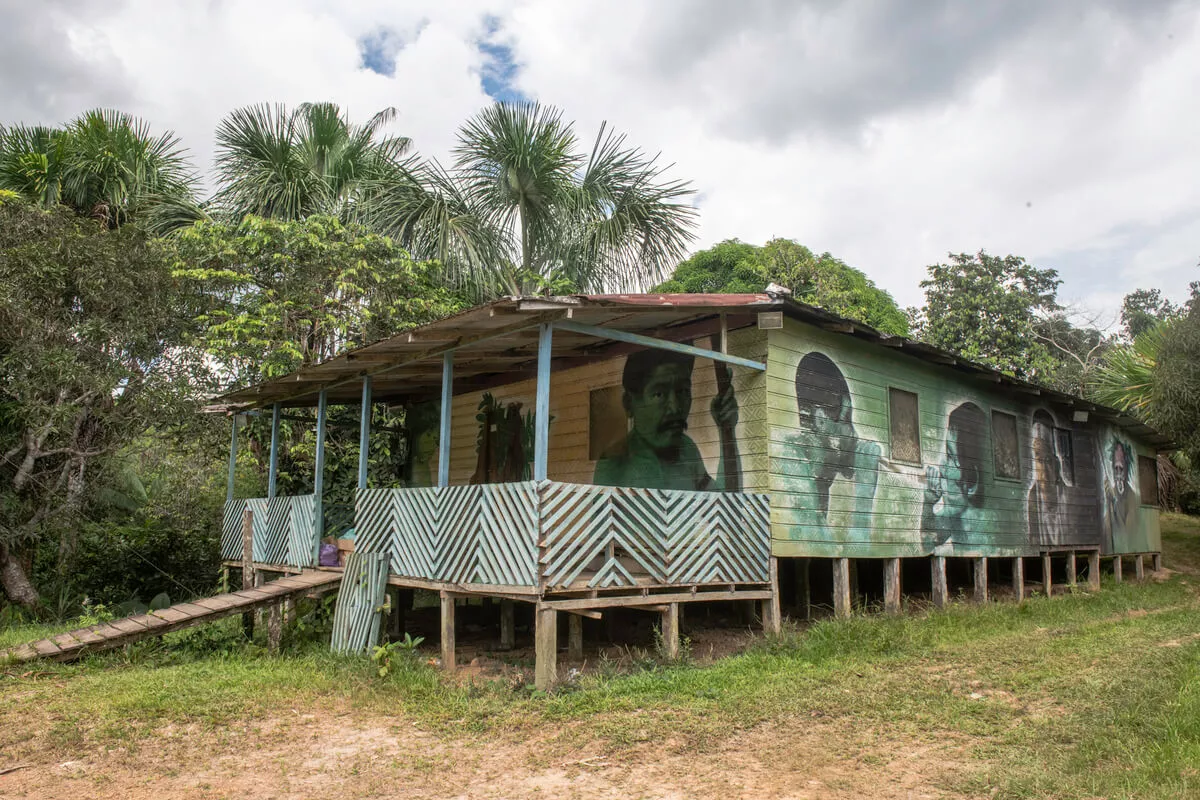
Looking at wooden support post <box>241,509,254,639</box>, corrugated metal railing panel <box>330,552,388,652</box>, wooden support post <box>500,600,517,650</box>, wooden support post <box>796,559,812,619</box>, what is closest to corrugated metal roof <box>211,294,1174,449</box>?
wooden support post <box>241,509,254,639</box>

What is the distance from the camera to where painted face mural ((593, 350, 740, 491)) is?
33.7 feet

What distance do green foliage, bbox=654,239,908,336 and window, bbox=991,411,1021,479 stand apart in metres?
9.68

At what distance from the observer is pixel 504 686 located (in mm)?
7793

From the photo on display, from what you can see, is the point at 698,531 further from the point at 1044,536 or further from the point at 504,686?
the point at 1044,536

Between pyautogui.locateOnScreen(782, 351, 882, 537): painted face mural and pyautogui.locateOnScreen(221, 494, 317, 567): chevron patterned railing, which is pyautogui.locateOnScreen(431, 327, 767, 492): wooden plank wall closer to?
pyautogui.locateOnScreen(782, 351, 882, 537): painted face mural

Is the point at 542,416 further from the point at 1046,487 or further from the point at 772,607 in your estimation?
the point at 1046,487

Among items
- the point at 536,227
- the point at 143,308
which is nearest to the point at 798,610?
the point at 536,227

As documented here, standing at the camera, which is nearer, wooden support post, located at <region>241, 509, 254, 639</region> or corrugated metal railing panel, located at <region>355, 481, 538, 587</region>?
corrugated metal railing panel, located at <region>355, 481, 538, 587</region>

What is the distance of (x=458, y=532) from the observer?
8.80 meters

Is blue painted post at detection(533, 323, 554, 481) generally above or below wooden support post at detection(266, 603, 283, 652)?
above

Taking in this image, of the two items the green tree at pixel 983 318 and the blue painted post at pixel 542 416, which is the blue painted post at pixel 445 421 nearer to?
the blue painted post at pixel 542 416

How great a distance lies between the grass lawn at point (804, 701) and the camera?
553 cm

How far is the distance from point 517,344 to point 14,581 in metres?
10.1

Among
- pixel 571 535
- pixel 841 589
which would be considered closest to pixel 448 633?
pixel 571 535
